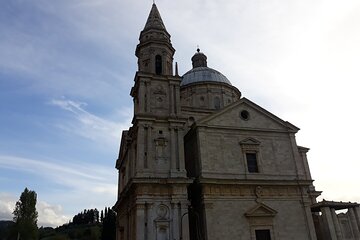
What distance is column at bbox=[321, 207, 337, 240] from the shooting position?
63.7 ft

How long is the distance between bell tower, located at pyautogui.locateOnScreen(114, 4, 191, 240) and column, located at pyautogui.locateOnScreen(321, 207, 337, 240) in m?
9.32

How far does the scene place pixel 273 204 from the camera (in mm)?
19641

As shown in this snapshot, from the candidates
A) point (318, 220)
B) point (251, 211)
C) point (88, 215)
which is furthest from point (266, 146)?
point (88, 215)

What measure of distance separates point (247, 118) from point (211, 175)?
5284mm

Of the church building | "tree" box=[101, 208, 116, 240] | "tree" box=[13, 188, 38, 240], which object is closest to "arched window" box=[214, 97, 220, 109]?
the church building

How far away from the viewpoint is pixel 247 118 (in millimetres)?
21734

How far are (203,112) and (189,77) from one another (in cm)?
570

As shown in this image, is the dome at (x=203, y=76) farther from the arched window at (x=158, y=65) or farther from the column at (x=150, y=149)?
the column at (x=150, y=149)

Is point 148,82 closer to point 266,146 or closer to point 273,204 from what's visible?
point 266,146

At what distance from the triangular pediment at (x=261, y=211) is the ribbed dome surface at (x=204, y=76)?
1477 cm

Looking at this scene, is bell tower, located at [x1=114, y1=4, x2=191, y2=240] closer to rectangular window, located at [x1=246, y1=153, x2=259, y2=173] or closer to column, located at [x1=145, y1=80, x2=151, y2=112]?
column, located at [x1=145, y1=80, x2=151, y2=112]

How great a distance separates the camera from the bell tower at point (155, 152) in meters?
17.4

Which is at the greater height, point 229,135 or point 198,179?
point 229,135

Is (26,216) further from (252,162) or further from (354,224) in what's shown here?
(354,224)
